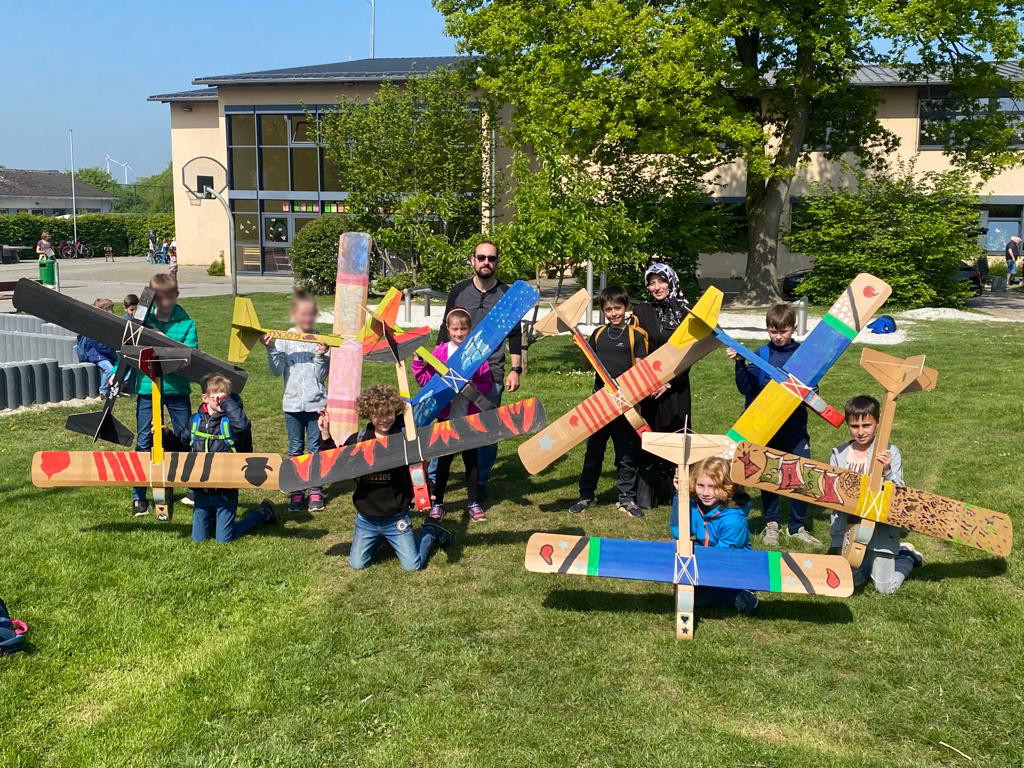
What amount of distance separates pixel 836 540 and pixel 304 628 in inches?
143

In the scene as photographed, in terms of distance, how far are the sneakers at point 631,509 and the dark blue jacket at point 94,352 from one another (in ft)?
25.5

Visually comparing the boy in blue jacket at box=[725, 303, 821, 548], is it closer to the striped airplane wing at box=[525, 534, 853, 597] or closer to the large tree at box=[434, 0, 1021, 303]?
the striped airplane wing at box=[525, 534, 853, 597]

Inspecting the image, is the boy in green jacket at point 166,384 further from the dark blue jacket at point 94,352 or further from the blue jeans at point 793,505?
the dark blue jacket at point 94,352

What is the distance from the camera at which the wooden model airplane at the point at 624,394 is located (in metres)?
6.57

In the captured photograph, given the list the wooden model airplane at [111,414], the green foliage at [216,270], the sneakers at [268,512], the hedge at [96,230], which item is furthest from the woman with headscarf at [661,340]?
the hedge at [96,230]

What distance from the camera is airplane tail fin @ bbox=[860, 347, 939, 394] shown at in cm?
577

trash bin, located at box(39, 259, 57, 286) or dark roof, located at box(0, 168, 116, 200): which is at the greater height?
dark roof, located at box(0, 168, 116, 200)

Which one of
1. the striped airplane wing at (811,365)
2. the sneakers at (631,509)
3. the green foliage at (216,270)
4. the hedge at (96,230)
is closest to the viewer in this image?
the striped airplane wing at (811,365)

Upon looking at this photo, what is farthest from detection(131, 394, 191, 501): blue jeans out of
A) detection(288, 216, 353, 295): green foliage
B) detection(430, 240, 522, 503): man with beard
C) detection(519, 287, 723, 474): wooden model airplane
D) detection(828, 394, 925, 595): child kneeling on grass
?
detection(288, 216, 353, 295): green foliage

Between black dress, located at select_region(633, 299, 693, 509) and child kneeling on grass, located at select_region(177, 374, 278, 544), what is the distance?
3233mm

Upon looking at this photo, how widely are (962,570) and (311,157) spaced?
32.9m

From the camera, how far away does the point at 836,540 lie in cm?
627

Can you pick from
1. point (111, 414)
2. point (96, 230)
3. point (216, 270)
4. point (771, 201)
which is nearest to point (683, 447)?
point (111, 414)

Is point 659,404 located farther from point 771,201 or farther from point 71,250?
point 71,250
